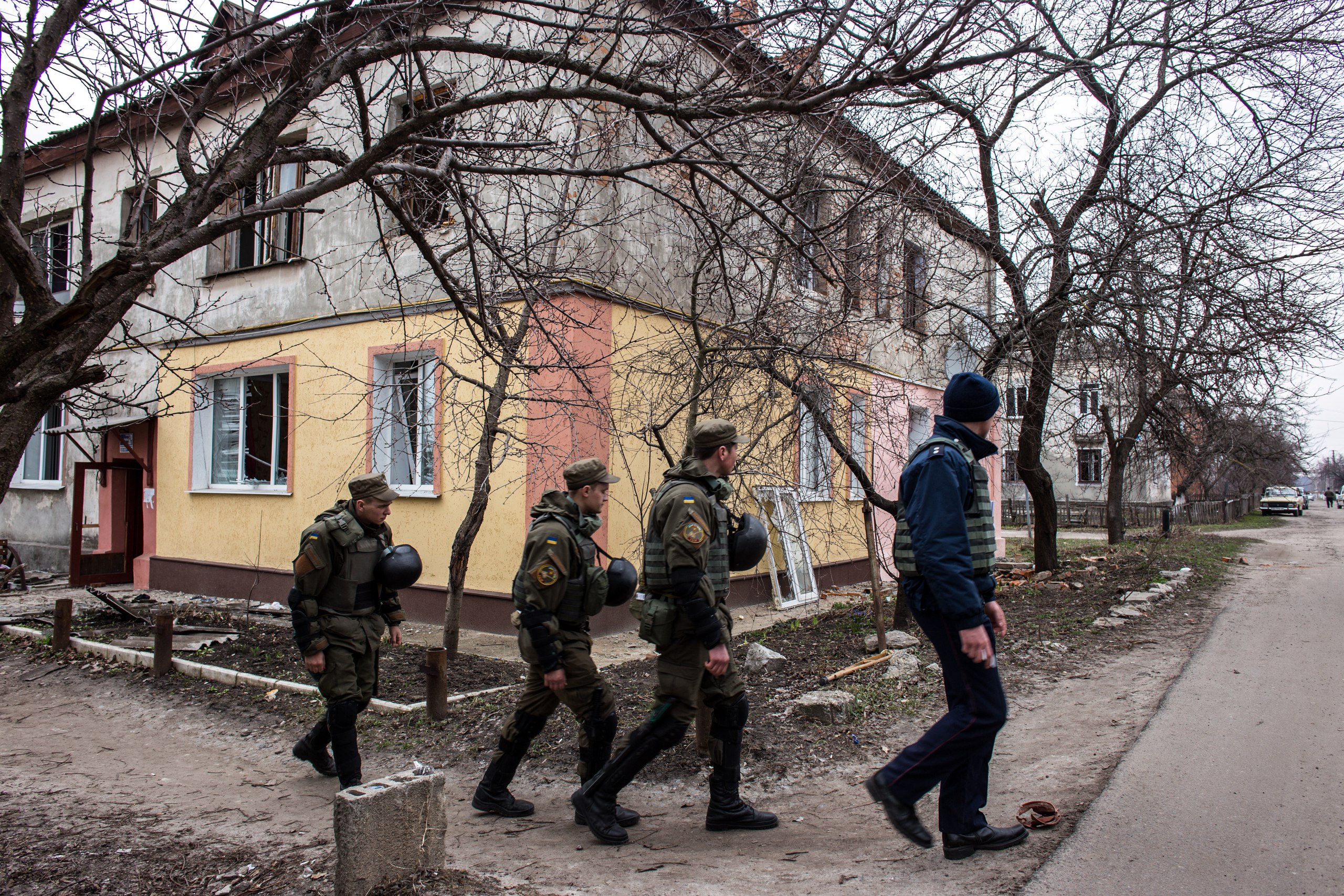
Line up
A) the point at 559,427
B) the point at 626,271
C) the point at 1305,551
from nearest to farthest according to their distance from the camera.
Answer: the point at 559,427, the point at 626,271, the point at 1305,551

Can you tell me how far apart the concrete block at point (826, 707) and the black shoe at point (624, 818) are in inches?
62.2

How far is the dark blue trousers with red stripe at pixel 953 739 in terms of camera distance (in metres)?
3.21

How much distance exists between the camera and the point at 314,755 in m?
5.01

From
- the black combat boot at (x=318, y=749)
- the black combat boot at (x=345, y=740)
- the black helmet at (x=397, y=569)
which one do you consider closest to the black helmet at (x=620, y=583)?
the black helmet at (x=397, y=569)

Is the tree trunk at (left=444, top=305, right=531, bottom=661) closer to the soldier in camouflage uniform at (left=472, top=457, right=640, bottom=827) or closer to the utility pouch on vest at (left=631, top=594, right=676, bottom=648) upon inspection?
the soldier in camouflage uniform at (left=472, top=457, right=640, bottom=827)

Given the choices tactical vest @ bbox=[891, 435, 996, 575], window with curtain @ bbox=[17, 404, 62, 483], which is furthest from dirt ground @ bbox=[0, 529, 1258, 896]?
window with curtain @ bbox=[17, 404, 62, 483]

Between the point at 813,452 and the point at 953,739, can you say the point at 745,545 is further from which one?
the point at 813,452

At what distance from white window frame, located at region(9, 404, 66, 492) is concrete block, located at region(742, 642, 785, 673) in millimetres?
14037

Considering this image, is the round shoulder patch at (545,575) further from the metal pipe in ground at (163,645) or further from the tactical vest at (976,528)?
the metal pipe in ground at (163,645)

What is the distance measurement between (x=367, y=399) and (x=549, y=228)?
4.87 m

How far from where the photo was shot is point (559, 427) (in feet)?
27.8

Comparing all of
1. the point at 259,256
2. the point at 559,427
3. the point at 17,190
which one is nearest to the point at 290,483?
the point at 259,256

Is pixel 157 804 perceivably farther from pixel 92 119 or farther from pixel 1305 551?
pixel 1305 551

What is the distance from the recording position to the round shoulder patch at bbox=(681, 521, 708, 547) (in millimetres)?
3723
